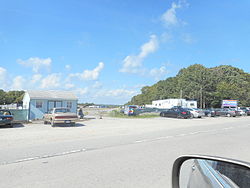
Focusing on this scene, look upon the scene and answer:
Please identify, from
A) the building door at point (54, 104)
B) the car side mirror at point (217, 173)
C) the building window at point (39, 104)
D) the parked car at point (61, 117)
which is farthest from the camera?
the building door at point (54, 104)

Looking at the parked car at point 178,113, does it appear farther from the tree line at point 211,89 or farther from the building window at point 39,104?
the tree line at point 211,89

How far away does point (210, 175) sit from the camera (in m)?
1.85

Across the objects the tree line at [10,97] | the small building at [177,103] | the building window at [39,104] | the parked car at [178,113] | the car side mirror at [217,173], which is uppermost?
the tree line at [10,97]

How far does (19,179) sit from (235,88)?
224 ft

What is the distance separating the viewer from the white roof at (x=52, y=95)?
82.9 ft

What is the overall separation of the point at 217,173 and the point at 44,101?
2616 centimetres

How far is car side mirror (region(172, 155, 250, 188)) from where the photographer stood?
61.5 inches

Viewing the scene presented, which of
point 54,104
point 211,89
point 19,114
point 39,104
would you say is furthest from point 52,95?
point 211,89

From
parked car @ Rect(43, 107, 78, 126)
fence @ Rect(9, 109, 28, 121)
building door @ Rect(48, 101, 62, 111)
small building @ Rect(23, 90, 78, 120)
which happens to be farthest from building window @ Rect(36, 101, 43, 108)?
parked car @ Rect(43, 107, 78, 126)

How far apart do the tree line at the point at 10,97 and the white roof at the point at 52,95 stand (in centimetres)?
6732

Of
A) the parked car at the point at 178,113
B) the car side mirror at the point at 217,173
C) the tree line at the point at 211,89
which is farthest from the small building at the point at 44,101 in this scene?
the tree line at the point at 211,89

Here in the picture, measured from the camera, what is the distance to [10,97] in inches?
3637

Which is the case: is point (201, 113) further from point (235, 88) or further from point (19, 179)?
point (235, 88)

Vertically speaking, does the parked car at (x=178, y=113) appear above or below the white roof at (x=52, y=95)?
below
